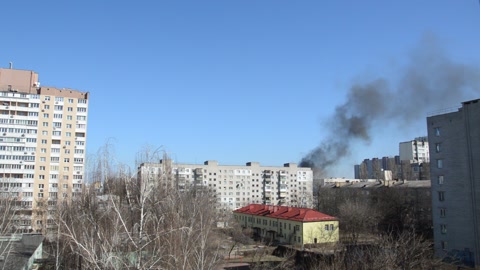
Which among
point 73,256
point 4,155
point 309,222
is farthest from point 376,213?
point 4,155

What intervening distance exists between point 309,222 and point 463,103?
1978cm

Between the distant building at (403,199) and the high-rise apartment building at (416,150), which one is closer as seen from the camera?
the distant building at (403,199)

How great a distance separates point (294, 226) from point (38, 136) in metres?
33.9

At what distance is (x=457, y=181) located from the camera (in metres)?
31.3

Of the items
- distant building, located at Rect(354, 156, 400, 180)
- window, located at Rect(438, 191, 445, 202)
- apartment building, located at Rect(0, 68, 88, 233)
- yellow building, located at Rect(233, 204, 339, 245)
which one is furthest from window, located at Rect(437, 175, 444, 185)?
distant building, located at Rect(354, 156, 400, 180)

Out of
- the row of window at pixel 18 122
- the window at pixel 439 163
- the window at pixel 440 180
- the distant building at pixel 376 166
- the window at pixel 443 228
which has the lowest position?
the window at pixel 443 228

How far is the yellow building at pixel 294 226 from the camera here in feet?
140

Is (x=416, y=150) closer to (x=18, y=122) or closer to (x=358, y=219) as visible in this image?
(x=358, y=219)

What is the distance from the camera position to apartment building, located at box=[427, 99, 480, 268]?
29641mm

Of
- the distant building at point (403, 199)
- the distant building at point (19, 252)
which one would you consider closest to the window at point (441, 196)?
the distant building at point (403, 199)

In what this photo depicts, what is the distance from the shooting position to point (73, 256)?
2136 cm

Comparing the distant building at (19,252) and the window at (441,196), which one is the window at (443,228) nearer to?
the window at (441,196)

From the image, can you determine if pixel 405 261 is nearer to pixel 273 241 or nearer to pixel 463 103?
pixel 463 103

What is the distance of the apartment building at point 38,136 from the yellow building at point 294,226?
24.2m
